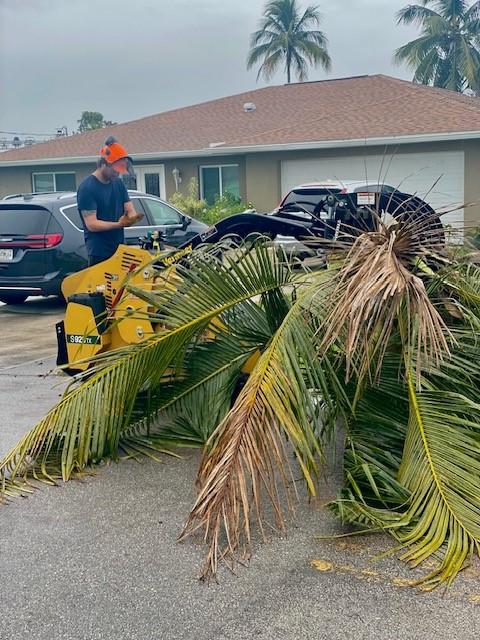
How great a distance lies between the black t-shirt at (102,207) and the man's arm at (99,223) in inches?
2.1

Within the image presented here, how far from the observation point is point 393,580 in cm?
389

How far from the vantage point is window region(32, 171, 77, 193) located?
29.2 meters

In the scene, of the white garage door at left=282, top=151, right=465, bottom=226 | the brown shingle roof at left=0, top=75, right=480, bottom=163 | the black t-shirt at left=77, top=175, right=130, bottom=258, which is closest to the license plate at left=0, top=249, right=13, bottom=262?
the black t-shirt at left=77, top=175, right=130, bottom=258

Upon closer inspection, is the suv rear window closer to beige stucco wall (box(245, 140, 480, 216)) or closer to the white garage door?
the white garage door

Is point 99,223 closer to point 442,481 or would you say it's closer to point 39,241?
point 442,481

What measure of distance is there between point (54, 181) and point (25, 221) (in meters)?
17.8

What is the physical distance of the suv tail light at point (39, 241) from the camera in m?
12.1

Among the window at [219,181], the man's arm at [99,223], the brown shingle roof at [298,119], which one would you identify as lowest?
the man's arm at [99,223]

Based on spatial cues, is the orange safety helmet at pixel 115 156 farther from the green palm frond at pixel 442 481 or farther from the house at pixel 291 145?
the house at pixel 291 145

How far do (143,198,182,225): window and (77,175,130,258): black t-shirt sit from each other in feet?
19.9

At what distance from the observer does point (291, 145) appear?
2320 cm

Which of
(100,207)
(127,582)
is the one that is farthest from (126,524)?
(100,207)

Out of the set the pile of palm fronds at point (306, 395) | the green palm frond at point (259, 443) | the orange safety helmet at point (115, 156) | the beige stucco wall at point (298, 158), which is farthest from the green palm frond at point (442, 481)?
the beige stucco wall at point (298, 158)

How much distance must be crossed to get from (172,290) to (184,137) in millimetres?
22051
